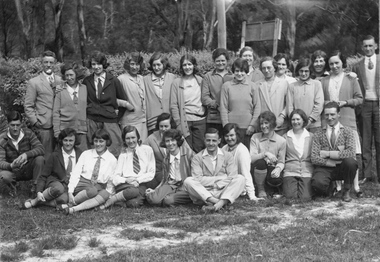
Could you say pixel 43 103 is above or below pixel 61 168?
above

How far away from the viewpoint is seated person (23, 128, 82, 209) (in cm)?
621

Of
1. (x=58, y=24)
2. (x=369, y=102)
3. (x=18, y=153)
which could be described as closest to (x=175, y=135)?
(x=18, y=153)

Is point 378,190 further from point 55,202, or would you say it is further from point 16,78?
point 16,78

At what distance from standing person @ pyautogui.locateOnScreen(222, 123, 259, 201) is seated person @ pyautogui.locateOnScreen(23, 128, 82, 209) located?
1844mm

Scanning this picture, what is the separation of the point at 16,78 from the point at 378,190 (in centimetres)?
551

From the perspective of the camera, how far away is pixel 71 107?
6887 millimetres

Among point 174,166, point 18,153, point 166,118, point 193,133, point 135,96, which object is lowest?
point 174,166

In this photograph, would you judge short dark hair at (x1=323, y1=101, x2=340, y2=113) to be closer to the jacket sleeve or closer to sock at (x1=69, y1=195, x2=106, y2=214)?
sock at (x1=69, y1=195, x2=106, y2=214)

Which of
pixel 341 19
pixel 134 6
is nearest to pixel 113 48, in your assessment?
pixel 134 6

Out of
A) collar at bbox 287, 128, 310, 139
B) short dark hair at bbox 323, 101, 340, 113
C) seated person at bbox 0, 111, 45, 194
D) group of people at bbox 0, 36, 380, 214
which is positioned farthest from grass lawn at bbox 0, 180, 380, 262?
short dark hair at bbox 323, 101, 340, 113

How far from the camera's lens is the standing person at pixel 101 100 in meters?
6.98

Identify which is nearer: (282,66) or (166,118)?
(166,118)

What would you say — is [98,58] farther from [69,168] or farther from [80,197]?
[80,197]

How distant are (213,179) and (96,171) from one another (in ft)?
4.49
